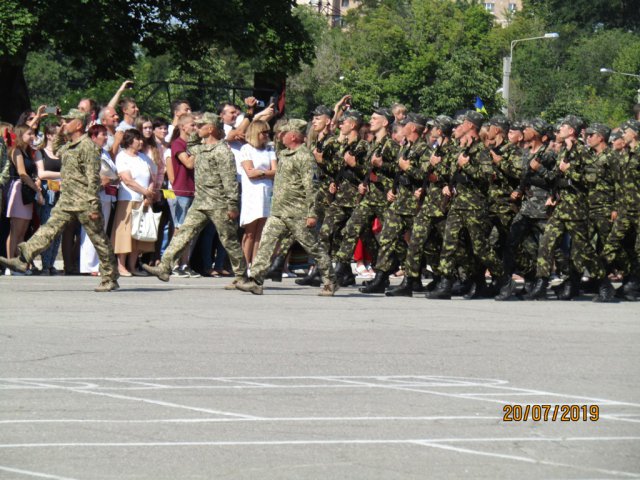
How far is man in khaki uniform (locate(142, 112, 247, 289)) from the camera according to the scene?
52.2ft

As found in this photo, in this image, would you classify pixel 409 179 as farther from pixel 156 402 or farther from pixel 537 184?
pixel 156 402

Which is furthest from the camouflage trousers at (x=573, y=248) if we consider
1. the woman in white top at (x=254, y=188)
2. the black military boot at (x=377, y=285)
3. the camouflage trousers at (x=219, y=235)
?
the woman in white top at (x=254, y=188)

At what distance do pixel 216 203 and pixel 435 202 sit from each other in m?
2.31

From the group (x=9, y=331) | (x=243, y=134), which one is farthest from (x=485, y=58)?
(x=9, y=331)

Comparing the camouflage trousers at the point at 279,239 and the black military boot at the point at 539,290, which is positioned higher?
the camouflage trousers at the point at 279,239

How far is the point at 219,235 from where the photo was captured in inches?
623

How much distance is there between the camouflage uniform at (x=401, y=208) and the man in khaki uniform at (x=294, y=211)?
783 millimetres

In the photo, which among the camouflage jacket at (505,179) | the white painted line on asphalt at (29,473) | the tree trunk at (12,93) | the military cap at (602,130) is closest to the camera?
the white painted line on asphalt at (29,473)

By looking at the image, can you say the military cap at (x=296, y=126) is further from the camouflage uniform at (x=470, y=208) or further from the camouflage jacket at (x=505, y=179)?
the camouflage jacket at (x=505, y=179)

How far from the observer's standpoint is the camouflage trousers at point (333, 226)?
17.2 metres

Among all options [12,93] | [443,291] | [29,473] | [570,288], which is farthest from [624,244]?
[12,93]

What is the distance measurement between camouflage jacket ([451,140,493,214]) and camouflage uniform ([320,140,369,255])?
1.19 meters

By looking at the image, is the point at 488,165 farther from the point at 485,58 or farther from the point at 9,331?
the point at 485,58

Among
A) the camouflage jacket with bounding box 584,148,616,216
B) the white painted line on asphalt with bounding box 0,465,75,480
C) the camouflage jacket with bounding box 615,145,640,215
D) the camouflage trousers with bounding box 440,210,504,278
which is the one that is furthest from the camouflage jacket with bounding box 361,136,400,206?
the white painted line on asphalt with bounding box 0,465,75,480
